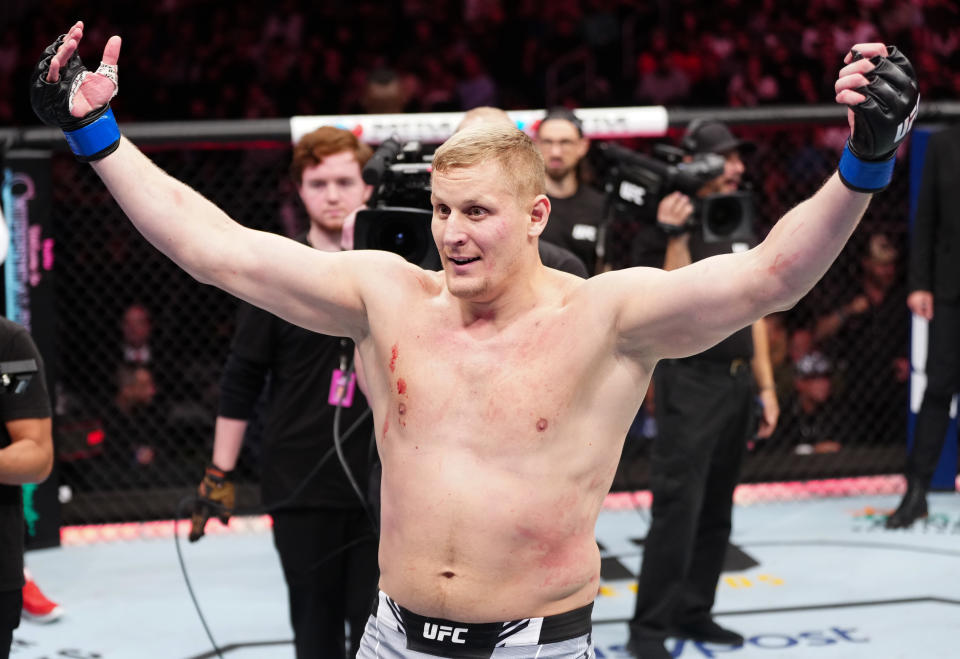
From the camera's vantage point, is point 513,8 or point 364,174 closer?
point 364,174

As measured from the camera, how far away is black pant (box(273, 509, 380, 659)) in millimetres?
3010

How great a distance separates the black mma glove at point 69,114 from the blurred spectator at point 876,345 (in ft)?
16.1

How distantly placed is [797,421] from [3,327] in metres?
4.33

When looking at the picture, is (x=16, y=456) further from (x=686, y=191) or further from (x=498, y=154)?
(x=686, y=191)

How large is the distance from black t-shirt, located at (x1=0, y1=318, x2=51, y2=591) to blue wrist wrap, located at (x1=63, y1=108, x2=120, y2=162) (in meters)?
0.90

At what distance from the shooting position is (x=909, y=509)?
5.11 meters

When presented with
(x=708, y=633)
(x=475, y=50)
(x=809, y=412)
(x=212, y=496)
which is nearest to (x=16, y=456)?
(x=212, y=496)

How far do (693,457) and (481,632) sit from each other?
1943 mm

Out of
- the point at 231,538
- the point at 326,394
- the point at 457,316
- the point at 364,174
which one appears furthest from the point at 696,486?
the point at 231,538

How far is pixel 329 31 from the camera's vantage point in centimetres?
868

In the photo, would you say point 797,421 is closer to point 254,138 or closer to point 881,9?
point 254,138

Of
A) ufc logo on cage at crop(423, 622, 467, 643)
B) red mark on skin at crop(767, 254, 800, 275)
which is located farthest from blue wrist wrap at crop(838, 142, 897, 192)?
ufc logo on cage at crop(423, 622, 467, 643)

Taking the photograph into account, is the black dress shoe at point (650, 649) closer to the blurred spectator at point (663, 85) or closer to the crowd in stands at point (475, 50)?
the crowd in stands at point (475, 50)

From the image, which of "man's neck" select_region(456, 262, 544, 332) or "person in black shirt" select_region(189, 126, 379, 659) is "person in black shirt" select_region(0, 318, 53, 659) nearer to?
"person in black shirt" select_region(189, 126, 379, 659)
